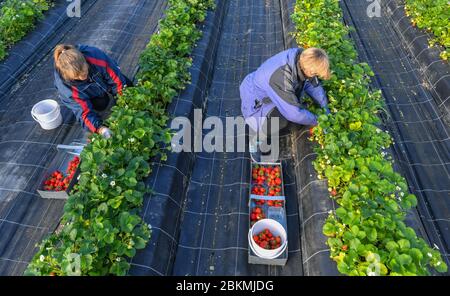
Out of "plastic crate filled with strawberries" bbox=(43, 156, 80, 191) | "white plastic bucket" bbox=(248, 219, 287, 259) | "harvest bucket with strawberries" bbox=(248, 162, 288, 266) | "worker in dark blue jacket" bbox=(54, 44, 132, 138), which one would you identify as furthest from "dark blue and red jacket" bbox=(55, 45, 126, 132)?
"white plastic bucket" bbox=(248, 219, 287, 259)

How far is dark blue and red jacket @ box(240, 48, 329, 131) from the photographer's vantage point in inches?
152

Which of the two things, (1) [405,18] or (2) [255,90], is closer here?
(2) [255,90]

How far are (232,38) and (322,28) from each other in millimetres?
2320

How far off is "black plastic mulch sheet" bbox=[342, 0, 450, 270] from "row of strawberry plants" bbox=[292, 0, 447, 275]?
89cm

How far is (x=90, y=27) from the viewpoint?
7.43 metres

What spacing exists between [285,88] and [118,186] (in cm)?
229

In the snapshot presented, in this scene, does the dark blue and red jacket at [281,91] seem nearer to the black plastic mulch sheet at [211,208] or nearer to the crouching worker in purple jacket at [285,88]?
the crouching worker in purple jacket at [285,88]

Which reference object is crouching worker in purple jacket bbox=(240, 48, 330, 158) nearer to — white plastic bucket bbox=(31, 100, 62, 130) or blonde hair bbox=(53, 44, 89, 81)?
blonde hair bbox=(53, 44, 89, 81)

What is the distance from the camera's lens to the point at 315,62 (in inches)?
142

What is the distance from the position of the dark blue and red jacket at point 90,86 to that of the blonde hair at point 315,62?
104 inches

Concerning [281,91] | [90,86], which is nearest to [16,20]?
[90,86]

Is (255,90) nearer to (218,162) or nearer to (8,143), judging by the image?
(218,162)
